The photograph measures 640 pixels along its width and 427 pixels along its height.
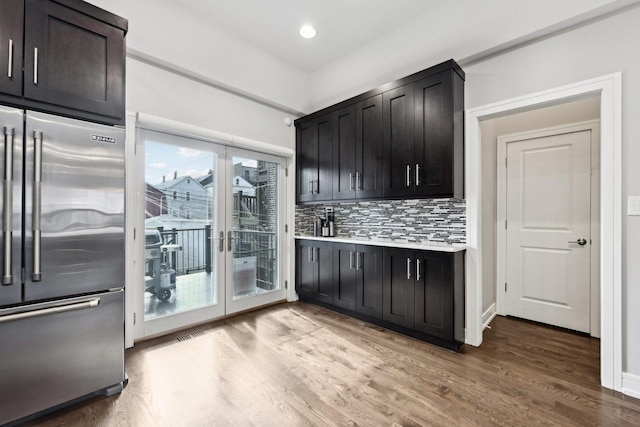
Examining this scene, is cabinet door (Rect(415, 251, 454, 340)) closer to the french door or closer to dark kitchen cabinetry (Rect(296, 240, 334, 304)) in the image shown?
dark kitchen cabinetry (Rect(296, 240, 334, 304))

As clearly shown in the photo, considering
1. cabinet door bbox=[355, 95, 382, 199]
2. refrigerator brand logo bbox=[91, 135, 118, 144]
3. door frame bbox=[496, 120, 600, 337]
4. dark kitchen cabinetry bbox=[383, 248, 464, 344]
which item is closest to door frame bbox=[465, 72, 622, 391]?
dark kitchen cabinetry bbox=[383, 248, 464, 344]

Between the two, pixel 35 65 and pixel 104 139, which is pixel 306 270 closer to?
pixel 104 139

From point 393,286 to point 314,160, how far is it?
78.7 inches

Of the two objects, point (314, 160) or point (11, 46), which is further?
point (314, 160)

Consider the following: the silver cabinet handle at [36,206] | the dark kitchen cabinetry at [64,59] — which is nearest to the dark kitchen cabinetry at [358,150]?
the dark kitchen cabinetry at [64,59]

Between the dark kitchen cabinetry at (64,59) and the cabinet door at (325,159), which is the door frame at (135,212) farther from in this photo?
the cabinet door at (325,159)

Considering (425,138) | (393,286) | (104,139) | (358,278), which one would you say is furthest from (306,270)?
(104,139)

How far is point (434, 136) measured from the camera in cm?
277

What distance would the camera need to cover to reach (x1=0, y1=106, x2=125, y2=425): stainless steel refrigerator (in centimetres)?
164

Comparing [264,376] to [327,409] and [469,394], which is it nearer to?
[327,409]

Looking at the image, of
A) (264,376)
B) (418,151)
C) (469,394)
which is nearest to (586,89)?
(418,151)

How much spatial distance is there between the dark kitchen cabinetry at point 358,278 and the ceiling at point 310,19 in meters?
2.55

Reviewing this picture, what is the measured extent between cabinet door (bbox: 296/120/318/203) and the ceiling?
1.00 m

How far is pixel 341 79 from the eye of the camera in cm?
396
